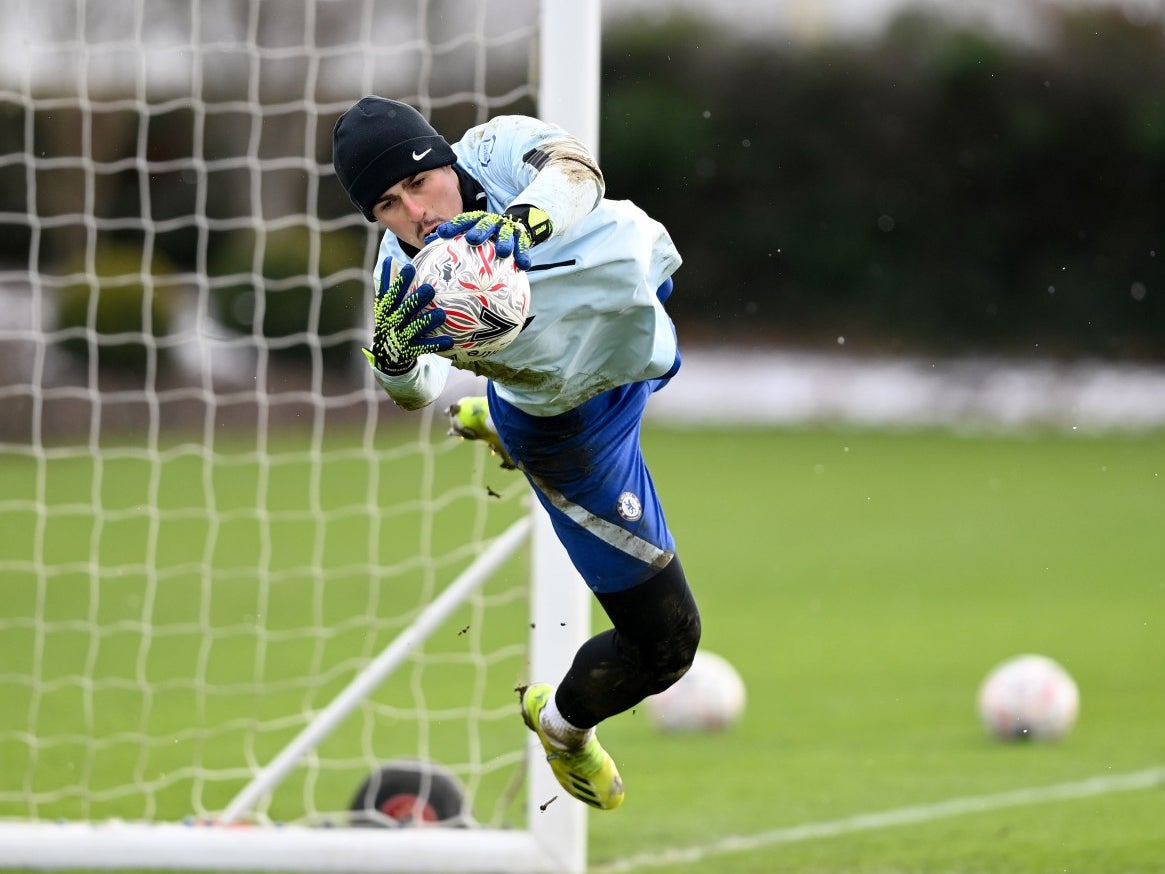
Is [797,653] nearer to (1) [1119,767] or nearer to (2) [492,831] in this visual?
(1) [1119,767]

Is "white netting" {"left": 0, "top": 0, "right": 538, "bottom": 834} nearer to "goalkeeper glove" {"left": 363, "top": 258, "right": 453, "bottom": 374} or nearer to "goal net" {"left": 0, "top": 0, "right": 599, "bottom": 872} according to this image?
"goal net" {"left": 0, "top": 0, "right": 599, "bottom": 872}

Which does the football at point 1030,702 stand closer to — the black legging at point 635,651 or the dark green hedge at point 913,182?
the black legging at point 635,651

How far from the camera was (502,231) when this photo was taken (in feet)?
10.7

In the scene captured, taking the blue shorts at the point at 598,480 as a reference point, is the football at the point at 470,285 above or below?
above

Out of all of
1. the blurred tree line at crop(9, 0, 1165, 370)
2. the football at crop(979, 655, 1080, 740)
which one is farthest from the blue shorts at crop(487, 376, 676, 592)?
the blurred tree line at crop(9, 0, 1165, 370)

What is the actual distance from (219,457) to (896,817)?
10.9ft

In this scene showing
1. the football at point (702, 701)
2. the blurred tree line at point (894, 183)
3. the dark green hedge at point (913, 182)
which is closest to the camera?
the football at point (702, 701)

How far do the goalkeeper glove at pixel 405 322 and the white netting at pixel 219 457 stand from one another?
6.08 feet

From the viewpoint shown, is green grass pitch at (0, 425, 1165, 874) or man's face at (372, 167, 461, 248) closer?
man's face at (372, 167, 461, 248)

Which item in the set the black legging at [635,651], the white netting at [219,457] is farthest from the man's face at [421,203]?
the white netting at [219,457]

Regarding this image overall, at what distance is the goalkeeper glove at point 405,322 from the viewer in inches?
126

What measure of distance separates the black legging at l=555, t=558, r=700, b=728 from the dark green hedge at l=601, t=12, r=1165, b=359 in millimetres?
20454

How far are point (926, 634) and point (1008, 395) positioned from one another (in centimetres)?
1329

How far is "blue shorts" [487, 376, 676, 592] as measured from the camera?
13.9 ft
